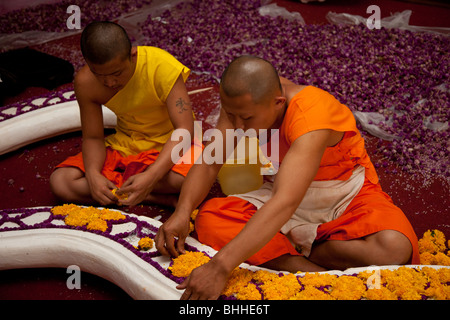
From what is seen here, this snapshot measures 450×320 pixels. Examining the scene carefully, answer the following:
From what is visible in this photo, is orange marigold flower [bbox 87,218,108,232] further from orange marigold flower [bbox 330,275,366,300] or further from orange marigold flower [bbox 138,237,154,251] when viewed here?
orange marigold flower [bbox 330,275,366,300]

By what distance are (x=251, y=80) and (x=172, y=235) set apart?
627 mm

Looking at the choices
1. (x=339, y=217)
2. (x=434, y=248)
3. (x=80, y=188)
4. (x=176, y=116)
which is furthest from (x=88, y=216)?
(x=434, y=248)

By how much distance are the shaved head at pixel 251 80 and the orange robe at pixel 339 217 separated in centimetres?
18

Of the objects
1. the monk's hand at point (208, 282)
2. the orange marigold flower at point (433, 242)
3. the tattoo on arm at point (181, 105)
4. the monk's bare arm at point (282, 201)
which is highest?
the tattoo on arm at point (181, 105)

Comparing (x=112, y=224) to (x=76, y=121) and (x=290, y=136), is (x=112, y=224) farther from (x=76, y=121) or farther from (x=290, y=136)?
(x=76, y=121)

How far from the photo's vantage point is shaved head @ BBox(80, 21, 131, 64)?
1.84 meters

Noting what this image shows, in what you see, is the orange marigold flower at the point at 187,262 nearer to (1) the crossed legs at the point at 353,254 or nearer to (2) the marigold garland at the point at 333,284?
(2) the marigold garland at the point at 333,284

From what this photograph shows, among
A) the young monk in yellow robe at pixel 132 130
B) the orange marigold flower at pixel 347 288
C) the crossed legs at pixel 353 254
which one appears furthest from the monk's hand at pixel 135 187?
the orange marigold flower at pixel 347 288

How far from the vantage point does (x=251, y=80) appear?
1.52 metres

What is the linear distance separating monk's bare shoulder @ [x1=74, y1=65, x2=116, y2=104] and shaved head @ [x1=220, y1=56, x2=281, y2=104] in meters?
0.83

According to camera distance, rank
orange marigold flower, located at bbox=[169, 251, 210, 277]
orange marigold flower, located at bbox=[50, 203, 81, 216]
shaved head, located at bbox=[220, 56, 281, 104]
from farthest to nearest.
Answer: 1. orange marigold flower, located at bbox=[50, 203, 81, 216]
2. orange marigold flower, located at bbox=[169, 251, 210, 277]
3. shaved head, located at bbox=[220, 56, 281, 104]

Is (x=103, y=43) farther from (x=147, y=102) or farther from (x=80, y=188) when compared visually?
(x=80, y=188)

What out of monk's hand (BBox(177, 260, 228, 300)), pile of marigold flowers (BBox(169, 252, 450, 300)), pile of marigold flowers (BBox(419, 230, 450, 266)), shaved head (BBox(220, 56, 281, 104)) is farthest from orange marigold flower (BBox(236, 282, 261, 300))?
pile of marigold flowers (BBox(419, 230, 450, 266))

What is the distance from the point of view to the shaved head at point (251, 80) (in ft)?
4.97
